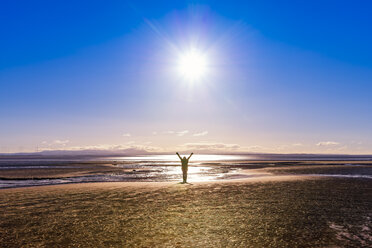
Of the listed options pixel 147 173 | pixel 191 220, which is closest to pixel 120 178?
pixel 147 173

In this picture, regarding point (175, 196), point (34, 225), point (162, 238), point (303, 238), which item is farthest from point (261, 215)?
point (34, 225)

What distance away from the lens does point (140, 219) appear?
1174cm

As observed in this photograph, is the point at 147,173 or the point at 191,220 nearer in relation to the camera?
the point at 191,220

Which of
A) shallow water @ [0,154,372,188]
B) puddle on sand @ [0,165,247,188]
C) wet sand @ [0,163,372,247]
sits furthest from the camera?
shallow water @ [0,154,372,188]

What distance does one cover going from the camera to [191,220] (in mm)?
11422

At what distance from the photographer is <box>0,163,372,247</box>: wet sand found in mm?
8930

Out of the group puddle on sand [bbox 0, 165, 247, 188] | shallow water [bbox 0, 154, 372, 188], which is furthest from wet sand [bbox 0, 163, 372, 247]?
shallow water [bbox 0, 154, 372, 188]

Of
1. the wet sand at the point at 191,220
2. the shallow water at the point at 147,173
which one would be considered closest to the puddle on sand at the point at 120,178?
the shallow water at the point at 147,173

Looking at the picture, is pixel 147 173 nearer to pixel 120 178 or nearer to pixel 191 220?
pixel 120 178

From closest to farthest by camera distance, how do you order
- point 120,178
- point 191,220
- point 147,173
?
1. point 191,220
2. point 120,178
3. point 147,173

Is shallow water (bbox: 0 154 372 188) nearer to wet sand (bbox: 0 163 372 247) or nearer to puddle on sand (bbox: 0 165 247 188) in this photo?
puddle on sand (bbox: 0 165 247 188)

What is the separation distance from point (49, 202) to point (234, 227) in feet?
38.6

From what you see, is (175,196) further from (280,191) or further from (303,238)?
(303,238)

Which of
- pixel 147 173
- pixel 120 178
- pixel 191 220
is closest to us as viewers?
pixel 191 220
